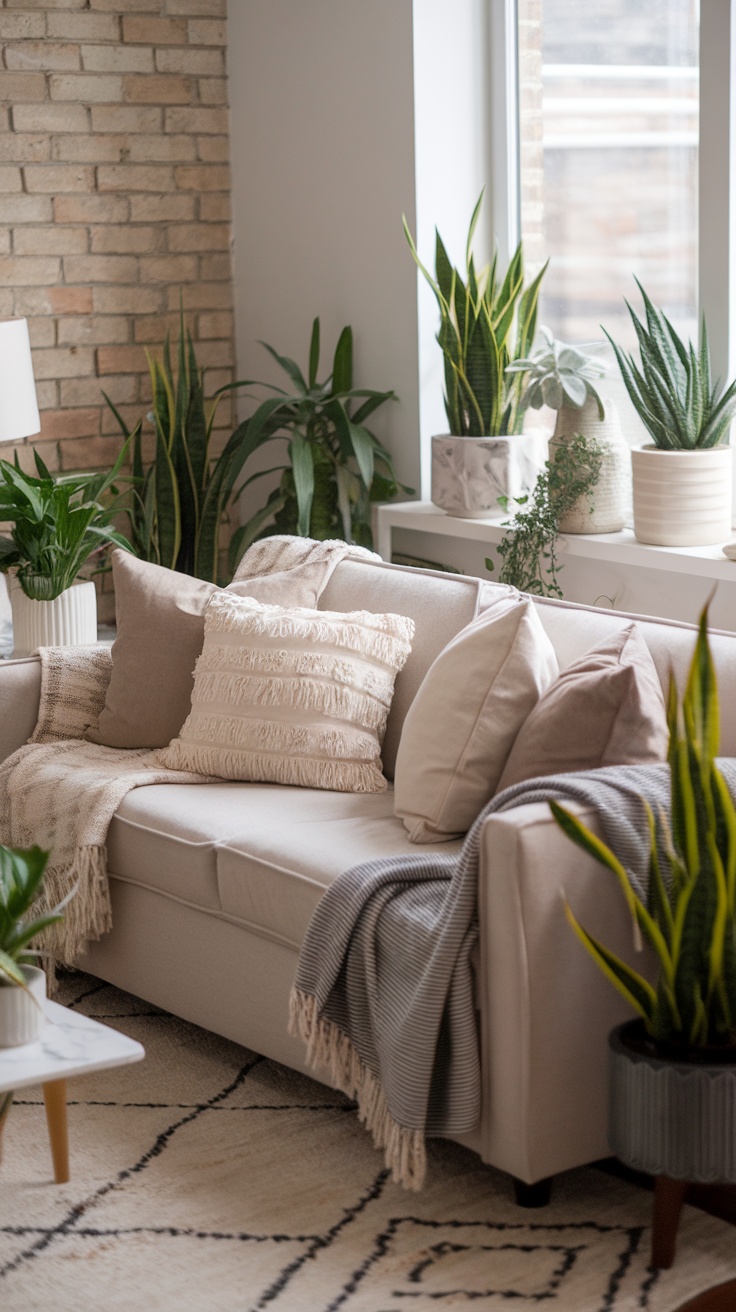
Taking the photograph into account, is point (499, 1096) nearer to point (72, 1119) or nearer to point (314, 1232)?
point (314, 1232)

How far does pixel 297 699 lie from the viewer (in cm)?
297

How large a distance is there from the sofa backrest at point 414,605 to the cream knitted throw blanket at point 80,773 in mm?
111

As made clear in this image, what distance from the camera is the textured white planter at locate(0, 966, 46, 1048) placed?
6.95ft

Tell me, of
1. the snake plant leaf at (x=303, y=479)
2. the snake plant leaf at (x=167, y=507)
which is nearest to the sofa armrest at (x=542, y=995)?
the snake plant leaf at (x=303, y=479)

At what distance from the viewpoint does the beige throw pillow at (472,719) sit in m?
2.55

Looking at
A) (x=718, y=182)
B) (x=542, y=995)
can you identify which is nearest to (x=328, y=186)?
(x=718, y=182)

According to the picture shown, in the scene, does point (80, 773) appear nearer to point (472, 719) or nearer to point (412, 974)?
point (472, 719)

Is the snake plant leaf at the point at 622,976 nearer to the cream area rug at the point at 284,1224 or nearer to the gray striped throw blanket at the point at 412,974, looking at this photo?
the gray striped throw blanket at the point at 412,974

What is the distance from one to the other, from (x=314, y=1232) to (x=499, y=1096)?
330 mm

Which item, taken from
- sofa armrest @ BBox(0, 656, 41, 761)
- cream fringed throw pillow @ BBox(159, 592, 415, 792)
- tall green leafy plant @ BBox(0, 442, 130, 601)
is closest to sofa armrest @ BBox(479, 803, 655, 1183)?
cream fringed throw pillow @ BBox(159, 592, 415, 792)

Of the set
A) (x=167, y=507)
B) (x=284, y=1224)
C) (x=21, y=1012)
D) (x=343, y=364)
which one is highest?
(x=343, y=364)

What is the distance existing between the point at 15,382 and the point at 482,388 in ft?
3.83

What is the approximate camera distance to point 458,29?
4129mm

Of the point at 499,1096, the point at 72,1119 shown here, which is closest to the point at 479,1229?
the point at 499,1096
